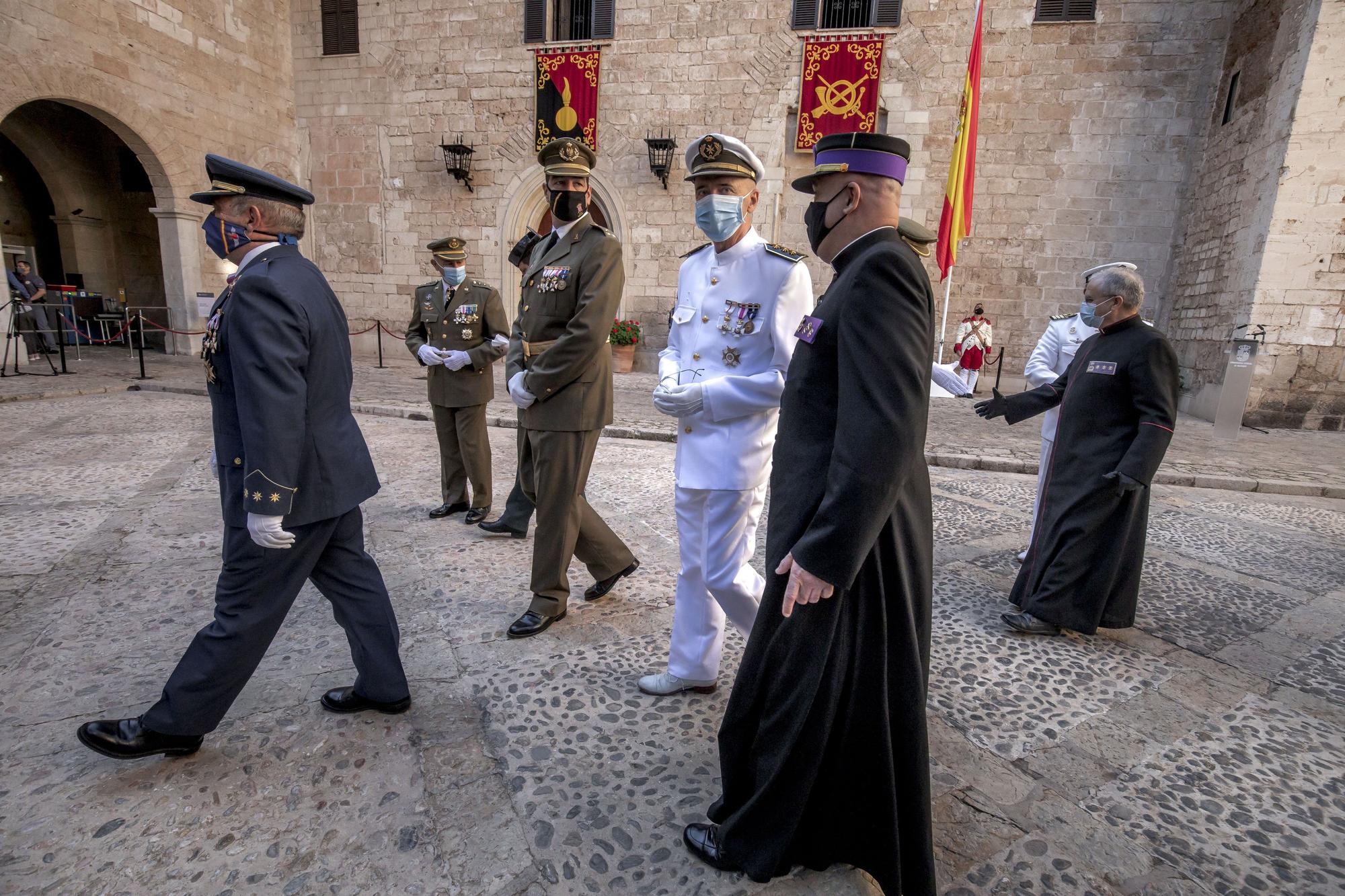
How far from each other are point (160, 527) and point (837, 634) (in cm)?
462

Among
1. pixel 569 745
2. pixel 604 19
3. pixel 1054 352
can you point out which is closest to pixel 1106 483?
pixel 1054 352

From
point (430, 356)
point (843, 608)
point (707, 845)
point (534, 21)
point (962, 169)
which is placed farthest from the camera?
point (534, 21)

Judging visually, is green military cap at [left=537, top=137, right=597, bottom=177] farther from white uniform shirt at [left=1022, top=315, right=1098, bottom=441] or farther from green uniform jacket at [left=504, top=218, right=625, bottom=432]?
white uniform shirt at [left=1022, top=315, right=1098, bottom=441]

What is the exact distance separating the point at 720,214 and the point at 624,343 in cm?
1153

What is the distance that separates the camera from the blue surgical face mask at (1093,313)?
3.34 metres

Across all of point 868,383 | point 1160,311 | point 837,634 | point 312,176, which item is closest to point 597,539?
point 837,634

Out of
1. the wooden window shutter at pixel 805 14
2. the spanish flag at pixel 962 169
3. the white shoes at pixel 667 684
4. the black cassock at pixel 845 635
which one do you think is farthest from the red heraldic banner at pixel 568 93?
the black cassock at pixel 845 635

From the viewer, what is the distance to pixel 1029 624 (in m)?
3.36

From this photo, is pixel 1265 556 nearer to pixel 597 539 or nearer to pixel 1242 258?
pixel 597 539

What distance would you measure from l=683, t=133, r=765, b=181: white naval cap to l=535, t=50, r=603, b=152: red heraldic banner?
40.5 feet

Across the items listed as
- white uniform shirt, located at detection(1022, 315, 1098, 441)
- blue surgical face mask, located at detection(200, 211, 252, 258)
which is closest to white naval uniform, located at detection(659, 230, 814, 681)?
blue surgical face mask, located at detection(200, 211, 252, 258)

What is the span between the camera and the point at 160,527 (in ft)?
14.3

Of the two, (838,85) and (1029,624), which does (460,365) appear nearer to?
(1029,624)

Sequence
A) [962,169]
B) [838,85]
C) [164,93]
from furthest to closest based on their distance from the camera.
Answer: [838,85]
[164,93]
[962,169]
